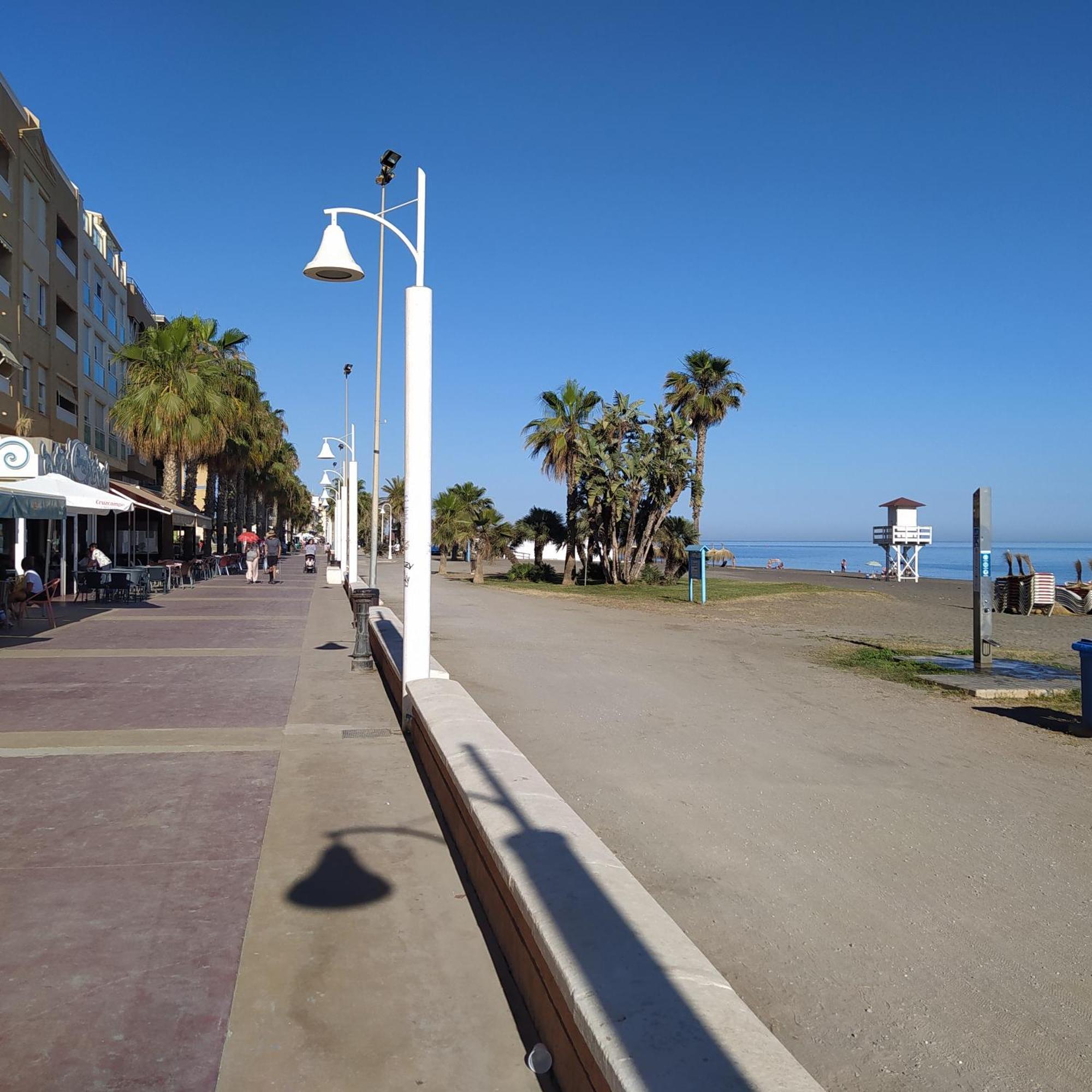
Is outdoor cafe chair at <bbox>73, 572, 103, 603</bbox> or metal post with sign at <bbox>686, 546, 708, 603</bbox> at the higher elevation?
metal post with sign at <bbox>686, 546, 708, 603</bbox>

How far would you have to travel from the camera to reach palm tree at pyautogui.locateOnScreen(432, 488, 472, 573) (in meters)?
49.3

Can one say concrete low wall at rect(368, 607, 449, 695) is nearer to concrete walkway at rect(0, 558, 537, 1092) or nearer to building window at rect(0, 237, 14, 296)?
concrete walkway at rect(0, 558, 537, 1092)

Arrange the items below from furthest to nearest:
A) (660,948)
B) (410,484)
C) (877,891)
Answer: (410,484) → (877,891) → (660,948)

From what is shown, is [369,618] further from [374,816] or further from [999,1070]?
[999,1070]

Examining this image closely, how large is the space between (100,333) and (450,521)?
724 inches

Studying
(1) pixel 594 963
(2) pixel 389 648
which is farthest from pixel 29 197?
(1) pixel 594 963

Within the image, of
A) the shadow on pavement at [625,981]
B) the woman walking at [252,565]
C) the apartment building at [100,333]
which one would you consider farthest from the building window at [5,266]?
the shadow on pavement at [625,981]

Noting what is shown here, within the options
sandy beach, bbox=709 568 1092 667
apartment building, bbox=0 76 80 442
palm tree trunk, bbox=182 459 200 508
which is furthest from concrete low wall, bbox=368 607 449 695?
palm tree trunk, bbox=182 459 200 508

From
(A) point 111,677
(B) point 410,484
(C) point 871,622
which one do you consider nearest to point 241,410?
(C) point 871,622

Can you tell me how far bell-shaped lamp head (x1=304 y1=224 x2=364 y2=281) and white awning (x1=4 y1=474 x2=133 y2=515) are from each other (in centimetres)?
888

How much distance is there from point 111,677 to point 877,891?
9.35m

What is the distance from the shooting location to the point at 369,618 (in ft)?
47.0

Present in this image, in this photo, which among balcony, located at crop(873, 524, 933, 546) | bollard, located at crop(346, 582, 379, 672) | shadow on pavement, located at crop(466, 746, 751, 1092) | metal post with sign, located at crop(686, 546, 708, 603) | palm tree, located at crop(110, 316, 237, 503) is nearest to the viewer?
shadow on pavement, located at crop(466, 746, 751, 1092)

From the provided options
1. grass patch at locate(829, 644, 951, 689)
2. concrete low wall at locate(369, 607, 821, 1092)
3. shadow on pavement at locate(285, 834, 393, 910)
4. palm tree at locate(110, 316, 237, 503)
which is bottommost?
shadow on pavement at locate(285, 834, 393, 910)
